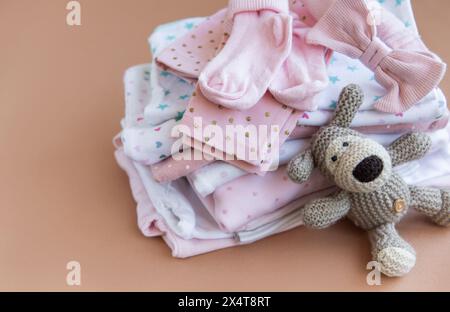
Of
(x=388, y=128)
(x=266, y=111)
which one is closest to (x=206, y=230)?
(x=266, y=111)

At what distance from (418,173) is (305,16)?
0.32 metres

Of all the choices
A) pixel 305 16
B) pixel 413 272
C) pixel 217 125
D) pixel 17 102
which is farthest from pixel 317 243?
pixel 17 102

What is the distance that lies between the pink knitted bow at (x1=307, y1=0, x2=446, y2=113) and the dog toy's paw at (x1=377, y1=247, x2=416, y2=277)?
0.20m

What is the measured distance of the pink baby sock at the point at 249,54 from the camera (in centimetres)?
80

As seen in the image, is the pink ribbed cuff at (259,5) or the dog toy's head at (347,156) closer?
the dog toy's head at (347,156)

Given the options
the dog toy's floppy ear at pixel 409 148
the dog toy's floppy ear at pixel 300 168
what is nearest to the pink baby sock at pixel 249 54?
the dog toy's floppy ear at pixel 300 168

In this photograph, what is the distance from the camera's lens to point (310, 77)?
82 centimetres

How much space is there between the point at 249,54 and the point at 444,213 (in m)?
0.38

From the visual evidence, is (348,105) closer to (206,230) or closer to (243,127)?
(243,127)

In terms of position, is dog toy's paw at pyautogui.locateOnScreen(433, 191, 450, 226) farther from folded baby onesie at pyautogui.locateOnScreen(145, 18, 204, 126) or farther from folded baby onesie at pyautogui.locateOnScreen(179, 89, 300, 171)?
folded baby onesie at pyautogui.locateOnScreen(145, 18, 204, 126)

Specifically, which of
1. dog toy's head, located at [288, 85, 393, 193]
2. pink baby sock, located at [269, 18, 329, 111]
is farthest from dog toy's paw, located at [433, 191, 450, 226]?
pink baby sock, located at [269, 18, 329, 111]

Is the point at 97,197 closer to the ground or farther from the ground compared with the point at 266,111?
closer to the ground

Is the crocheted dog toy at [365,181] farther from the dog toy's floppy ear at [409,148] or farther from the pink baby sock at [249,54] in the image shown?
the pink baby sock at [249,54]

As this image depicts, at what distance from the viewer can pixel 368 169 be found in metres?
0.77
